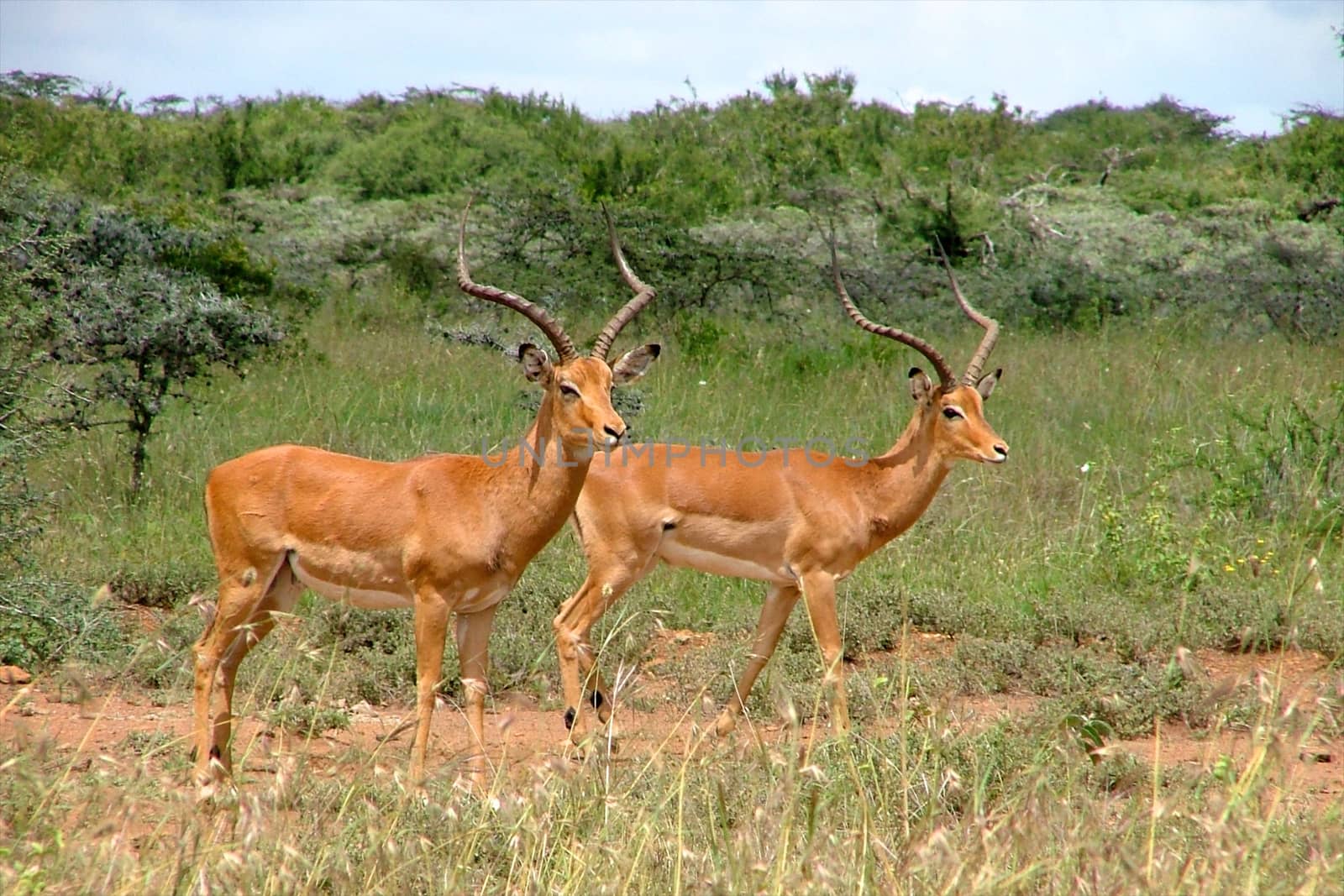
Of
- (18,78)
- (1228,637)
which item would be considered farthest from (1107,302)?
(18,78)

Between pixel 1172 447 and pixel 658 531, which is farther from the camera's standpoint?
pixel 1172 447

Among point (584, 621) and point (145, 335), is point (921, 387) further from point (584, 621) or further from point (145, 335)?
point (145, 335)

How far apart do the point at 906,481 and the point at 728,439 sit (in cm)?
331

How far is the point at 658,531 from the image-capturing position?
704cm

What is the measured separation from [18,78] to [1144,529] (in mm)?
26035

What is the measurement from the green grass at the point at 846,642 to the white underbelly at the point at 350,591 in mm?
604

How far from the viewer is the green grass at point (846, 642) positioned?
11.7ft

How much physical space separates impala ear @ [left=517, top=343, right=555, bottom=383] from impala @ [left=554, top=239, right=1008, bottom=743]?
1061 millimetres

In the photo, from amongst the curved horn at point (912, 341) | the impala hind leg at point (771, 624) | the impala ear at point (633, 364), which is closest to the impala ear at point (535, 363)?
the impala ear at point (633, 364)

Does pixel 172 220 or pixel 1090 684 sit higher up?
pixel 172 220

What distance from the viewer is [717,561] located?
7117 mm

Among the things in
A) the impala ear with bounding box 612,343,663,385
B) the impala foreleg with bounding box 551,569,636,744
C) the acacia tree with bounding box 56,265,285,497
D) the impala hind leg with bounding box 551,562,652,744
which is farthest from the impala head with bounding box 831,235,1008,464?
the acacia tree with bounding box 56,265,285,497

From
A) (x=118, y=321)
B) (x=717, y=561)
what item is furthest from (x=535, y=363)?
(x=118, y=321)

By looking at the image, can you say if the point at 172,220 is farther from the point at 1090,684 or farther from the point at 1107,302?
the point at 1107,302
